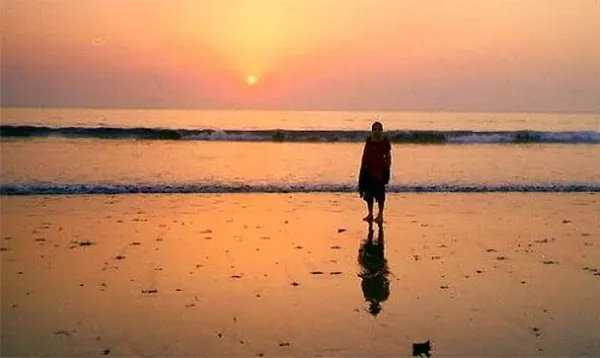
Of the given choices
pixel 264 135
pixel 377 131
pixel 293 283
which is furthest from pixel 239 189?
pixel 264 135

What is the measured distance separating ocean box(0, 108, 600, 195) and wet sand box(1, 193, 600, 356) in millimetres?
4763

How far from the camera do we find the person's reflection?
281 inches

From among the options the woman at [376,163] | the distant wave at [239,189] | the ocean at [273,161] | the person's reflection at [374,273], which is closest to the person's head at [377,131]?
the woman at [376,163]

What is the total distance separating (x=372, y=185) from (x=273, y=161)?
1457 cm

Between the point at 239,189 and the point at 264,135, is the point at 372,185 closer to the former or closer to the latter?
the point at 239,189

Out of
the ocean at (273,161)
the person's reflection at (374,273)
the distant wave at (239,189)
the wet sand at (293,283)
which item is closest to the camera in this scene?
the wet sand at (293,283)

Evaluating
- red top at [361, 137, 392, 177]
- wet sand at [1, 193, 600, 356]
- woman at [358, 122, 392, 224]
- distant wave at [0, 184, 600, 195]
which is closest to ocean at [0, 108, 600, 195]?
distant wave at [0, 184, 600, 195]

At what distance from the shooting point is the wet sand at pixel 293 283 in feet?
18.9

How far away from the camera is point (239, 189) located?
57.8ft

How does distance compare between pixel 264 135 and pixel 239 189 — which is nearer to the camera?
pixel 239 189

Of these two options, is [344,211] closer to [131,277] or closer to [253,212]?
[253,212]

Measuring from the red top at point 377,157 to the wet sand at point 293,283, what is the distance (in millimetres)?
922

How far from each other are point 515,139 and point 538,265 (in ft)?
112

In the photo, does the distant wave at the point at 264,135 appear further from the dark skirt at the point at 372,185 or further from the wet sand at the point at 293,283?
the dark skirt at the point at 372,185
